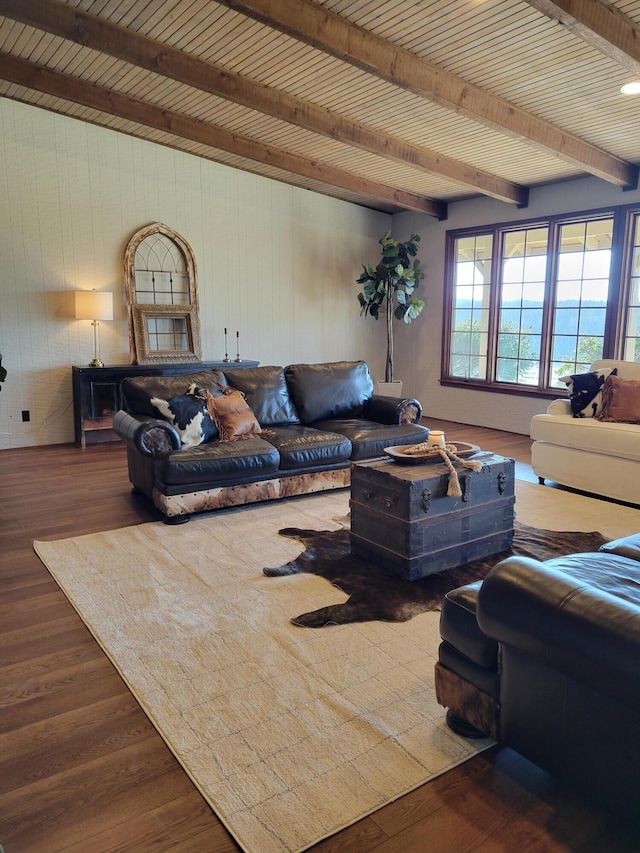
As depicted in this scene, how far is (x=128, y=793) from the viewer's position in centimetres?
170

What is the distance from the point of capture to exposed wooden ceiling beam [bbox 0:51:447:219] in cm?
532

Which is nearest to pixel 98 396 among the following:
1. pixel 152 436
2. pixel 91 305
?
pixel 91 305

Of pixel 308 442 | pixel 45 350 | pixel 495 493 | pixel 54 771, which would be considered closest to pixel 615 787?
pixel 54 771

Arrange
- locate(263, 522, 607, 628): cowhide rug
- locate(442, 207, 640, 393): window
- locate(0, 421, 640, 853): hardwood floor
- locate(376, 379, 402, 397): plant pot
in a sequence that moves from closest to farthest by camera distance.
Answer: locate(0, 421, 640, 853): hardwood floor
locate(263, 522, 607, 628): cowhide rug
locate(442, 207, 640, 393): window
locate(376, 379, 402, 397): plant pot

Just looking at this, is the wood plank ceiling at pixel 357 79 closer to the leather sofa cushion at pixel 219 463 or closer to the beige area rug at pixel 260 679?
the leather sofa cushion at pixel 219 463

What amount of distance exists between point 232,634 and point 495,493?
5.14 ft

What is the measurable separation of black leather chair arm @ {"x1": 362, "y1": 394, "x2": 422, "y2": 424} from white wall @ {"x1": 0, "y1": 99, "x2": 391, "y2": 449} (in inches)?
112

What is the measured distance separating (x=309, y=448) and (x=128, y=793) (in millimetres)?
2812

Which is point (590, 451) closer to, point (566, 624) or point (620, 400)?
point (620, 400)

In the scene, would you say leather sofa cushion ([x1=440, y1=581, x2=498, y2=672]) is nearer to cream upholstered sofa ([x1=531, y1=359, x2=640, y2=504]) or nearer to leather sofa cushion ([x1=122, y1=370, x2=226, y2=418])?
leather sofa cushion ([x1=122, y1=370, x2=226, y2=418])

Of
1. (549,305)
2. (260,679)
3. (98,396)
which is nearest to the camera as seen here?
(260,679)

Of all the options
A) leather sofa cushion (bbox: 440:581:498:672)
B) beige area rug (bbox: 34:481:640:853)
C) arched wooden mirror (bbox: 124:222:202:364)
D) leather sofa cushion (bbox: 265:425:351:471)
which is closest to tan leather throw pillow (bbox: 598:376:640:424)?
leather sofa cushion (bbox: 265:425:351:471)

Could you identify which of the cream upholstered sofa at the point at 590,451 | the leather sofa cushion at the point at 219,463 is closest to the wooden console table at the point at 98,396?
the leather sofa cushion at the point at 219,463

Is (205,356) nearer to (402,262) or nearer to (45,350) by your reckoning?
(45,350)
